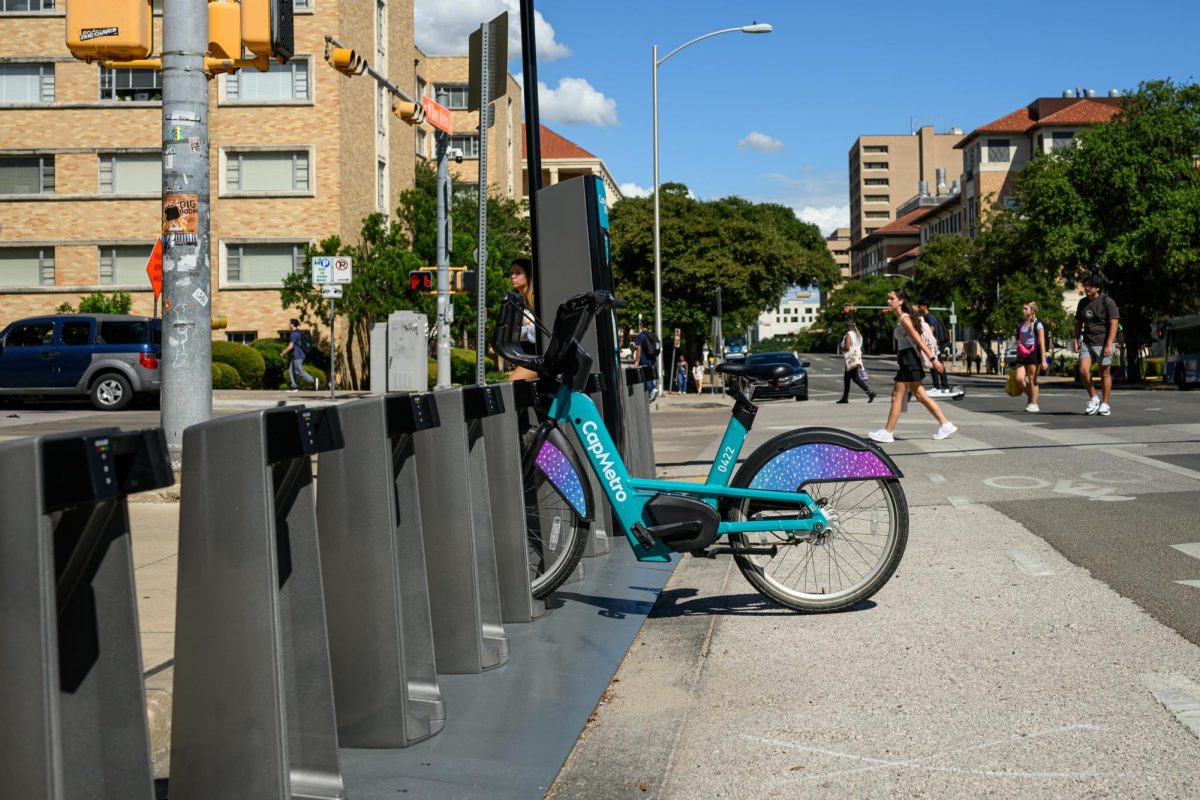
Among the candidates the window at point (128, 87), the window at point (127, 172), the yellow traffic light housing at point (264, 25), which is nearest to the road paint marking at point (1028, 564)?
the yellow traffic light housing at point (264, 25)

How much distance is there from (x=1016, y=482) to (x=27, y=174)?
1477 inches

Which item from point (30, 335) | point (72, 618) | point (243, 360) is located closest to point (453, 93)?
point (243, 360)

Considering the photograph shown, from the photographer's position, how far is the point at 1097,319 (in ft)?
61.2

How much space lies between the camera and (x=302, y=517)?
3.39 m

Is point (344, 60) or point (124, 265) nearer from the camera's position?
point (344, 60)

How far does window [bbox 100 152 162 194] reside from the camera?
40.5 metres

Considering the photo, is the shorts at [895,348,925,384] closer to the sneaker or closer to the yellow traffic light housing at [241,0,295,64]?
the sneaker

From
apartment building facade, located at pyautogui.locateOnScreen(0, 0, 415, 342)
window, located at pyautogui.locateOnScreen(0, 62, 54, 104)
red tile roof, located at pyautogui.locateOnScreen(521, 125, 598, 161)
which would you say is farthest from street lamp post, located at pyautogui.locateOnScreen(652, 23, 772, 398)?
red tile roof, located at pyautogui.locateOnScreen(521, 125, 598, 161)

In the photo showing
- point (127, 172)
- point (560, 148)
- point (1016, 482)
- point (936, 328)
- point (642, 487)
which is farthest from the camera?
point (560, 148)

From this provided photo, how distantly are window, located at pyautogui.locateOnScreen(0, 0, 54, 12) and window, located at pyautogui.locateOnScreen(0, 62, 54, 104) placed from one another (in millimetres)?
1767

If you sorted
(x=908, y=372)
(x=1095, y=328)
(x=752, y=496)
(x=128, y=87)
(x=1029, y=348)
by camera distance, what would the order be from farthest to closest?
(x=128, y=87) < (x=1029, y=348) < (x=1095, y=328) < (x=908, y=372) < (x=752, y=496)

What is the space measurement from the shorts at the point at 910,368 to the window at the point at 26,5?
3451 cm

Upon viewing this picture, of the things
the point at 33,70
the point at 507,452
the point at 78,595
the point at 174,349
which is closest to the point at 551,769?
the point at 78,595

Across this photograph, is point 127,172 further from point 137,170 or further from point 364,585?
point 364,585
